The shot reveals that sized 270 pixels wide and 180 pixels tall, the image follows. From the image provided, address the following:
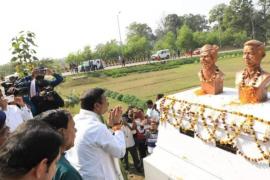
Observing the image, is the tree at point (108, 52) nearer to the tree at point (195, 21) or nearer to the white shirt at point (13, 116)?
the tree at point (195, 21)

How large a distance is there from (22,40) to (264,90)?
455 cm

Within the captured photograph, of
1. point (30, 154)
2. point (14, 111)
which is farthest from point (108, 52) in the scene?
point (30, 154)

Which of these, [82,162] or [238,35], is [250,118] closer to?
[82,162]

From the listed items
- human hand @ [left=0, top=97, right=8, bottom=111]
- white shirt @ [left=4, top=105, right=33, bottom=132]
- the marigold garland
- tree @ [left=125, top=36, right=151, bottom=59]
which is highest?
human hand @ [left=0, top=97, right=8, bottom=111]

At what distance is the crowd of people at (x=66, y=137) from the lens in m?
1.64

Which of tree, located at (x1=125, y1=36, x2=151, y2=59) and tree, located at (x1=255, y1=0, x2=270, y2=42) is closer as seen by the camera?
tree, located at (x1=125, y1=36, x2=151, y2=59)

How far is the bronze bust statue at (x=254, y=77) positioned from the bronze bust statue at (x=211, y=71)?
0.58 m

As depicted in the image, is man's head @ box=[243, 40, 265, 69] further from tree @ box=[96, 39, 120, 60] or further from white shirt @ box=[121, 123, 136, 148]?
tree @ box=[96, 39, 120, 60]

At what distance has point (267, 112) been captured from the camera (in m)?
4.21

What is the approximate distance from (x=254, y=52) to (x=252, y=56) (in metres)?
0.06

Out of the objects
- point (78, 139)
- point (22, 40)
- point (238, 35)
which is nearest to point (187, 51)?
point (238, 35)

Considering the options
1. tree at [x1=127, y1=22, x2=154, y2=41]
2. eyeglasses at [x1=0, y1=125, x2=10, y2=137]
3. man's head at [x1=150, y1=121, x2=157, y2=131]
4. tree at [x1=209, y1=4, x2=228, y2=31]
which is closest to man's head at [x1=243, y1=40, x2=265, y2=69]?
man's head at [x1=150, y1=121, x2=157, y2=131]

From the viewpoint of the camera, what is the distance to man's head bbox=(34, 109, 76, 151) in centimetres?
→ 254

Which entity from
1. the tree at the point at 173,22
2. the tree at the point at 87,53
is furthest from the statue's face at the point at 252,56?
the tree at the point at 173,22
